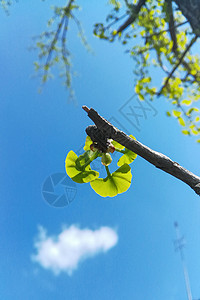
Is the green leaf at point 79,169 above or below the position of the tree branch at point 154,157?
above

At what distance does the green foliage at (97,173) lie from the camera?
0.38 metres

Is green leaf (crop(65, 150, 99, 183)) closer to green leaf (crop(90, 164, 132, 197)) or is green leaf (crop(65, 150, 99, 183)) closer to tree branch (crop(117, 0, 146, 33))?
green leaf (crop(90, 164, 132, 197))

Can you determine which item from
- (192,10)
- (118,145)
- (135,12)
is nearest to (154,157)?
(118,145)

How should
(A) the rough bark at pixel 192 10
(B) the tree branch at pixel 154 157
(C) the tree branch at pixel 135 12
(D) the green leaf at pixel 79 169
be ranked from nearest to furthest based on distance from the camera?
1. (B) the tree branch at pixel 154 157
2. (D) the green leaf at pixel 79 169
3. (A) the rough bark at pixel 192 10
4. (C) the tree branch at pixel 135 12

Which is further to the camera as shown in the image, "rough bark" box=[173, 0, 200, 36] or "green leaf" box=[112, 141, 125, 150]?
"rough bark" box=[173, 0, 200, 36]

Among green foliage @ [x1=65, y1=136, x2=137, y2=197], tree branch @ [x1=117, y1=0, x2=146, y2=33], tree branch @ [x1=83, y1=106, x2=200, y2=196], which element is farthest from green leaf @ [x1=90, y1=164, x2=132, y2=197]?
tree branch @ [x1=117, y1=0, x2=146, y2=33]

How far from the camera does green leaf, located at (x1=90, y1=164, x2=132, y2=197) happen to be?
1.33ft

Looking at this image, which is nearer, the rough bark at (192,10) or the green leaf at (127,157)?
the green leaf at (127,157)

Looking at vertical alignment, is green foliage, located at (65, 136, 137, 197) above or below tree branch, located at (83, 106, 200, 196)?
above

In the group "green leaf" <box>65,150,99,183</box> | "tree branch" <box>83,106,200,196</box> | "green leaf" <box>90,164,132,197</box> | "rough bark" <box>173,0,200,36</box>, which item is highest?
"rough bark" <box>173,0,200,36</box>

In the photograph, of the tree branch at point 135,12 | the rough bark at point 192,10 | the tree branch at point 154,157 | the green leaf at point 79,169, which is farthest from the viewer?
the tree branch at point 135,12

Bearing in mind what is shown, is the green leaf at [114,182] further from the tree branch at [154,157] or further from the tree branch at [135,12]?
the tree branch at [135,12]

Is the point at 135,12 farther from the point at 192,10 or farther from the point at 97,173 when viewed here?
the point at 97,173

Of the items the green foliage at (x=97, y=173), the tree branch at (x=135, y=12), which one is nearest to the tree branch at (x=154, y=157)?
the green foliage at (x=97, y=173)
